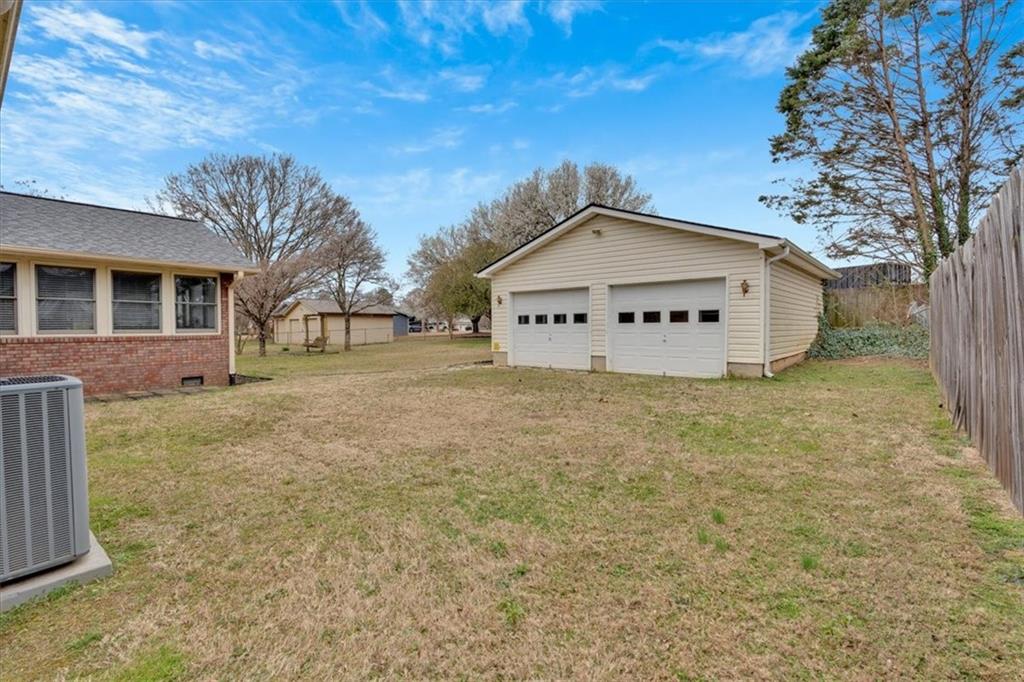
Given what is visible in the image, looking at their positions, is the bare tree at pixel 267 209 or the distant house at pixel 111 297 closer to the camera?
the distant house at pixel 111 297

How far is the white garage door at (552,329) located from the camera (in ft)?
40.5

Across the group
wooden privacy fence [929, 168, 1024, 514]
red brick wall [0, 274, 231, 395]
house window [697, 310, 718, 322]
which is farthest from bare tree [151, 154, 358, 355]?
wooden privacy fence [929, 168, 1024, 514]

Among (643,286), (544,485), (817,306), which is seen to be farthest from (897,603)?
(817,306)

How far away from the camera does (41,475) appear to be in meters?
2.33

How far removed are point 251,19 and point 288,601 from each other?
11.7m

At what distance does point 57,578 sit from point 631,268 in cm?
1082

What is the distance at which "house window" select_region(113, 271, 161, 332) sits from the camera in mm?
9367

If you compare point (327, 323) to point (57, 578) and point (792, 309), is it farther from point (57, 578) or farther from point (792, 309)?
point (57, 578)

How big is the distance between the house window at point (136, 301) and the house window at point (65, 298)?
0.38 metres

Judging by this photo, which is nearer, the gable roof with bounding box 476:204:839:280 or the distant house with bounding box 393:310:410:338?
the gable roof with bounding box 476:204:839:280

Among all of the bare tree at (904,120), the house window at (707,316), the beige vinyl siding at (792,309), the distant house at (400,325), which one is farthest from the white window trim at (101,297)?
the distant house at (400,325)

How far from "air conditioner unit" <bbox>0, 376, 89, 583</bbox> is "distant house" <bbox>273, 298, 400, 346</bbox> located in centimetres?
3101

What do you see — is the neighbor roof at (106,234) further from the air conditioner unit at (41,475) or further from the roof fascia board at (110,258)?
the air conditioner unit at (41,475)

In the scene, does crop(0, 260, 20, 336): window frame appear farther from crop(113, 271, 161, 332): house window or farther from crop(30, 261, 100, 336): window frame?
crop(113, 271, 161, 332): house window
